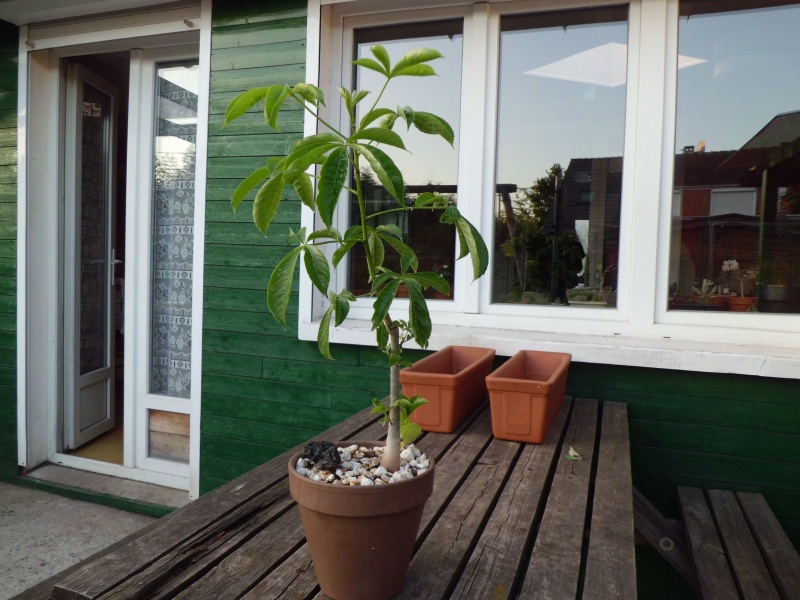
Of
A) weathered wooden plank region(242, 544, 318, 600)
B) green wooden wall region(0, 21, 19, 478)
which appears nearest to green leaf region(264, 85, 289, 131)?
weathered wooden plank region(242, 544, 318, 600)

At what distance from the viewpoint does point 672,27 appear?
2248mm

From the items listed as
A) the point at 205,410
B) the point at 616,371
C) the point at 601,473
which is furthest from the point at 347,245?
the point at 205,410

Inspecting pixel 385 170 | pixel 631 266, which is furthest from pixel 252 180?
pixel 631 266

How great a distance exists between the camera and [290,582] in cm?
102

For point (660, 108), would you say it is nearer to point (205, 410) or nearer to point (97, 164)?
point (205, 410)

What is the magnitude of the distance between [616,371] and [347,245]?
1567 mm

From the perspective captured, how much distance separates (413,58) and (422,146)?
5.43 ft

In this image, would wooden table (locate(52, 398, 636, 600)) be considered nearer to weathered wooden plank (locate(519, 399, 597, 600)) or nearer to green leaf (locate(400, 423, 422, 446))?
weathered wooden plank (locate(519, 399, 597, 600))

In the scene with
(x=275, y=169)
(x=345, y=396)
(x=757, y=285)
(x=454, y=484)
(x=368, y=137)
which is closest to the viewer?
(x=368, y=137)

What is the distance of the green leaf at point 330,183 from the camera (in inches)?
32.7

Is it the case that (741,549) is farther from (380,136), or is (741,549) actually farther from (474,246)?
(380,136)

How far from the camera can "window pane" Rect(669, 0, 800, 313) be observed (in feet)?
7.20

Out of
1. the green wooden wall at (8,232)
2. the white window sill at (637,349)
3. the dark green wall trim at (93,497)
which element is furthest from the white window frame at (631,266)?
the green wooden wall at (8,232)

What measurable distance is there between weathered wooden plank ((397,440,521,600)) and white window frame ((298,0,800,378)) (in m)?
0.81
